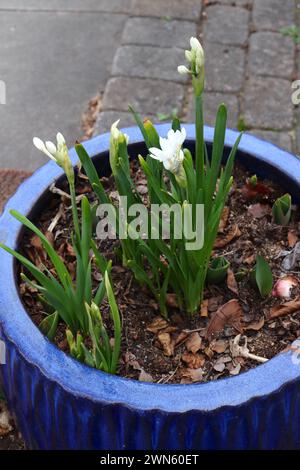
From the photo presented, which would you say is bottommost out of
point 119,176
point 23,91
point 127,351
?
point 127,351

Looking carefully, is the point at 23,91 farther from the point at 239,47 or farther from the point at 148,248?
the point at 148,248

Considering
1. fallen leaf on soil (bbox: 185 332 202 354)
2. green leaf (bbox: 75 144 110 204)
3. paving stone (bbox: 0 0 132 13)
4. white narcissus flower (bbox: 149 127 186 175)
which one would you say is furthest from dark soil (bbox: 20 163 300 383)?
paving stone (bbox: 0 0 132 13)

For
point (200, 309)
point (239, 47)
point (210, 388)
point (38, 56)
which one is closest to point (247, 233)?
point (200, 309)

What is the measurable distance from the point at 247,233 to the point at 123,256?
1.09ft

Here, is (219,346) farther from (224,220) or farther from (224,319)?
(224,220)

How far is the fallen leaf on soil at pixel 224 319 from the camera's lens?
4.88 ft

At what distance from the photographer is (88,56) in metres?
3.16

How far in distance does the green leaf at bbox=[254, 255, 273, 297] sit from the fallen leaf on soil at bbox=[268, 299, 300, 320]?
5cm

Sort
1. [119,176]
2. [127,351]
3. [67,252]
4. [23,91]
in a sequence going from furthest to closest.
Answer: [23,91], [67,252], [127,351], [119,176]

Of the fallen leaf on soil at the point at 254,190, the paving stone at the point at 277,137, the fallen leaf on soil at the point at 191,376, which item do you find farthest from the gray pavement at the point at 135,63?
the fallen leaf on soil at the point at 191,376

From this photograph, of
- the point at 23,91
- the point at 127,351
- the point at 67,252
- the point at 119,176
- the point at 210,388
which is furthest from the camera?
the point at 23,91

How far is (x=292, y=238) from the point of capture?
5.32ft

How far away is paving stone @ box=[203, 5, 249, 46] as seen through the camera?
3125 millimetres

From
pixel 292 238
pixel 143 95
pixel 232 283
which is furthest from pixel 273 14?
pixel 232 283
